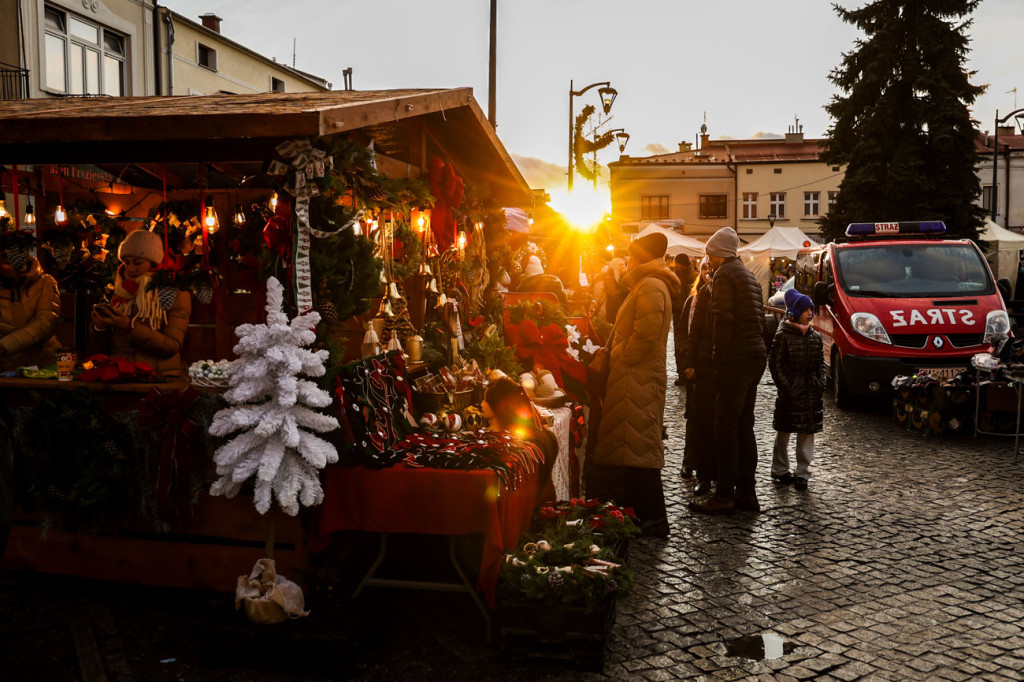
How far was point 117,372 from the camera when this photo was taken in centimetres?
504

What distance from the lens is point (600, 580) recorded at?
4254mm

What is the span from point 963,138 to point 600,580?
96.7 ft

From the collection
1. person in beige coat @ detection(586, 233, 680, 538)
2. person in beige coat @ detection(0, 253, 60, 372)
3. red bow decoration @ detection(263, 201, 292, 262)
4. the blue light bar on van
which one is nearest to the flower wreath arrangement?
person in beige coat @ detection(586, 233, 680, 538)

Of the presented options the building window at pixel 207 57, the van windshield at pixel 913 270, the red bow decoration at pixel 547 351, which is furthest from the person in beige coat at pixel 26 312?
the building window at pixel 207 57

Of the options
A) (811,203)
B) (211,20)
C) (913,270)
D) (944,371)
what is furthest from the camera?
(811,203)

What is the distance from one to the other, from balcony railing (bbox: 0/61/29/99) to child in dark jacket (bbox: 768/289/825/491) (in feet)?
60.3

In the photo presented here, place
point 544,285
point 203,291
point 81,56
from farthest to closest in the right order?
point 81,56
point 544,285
point 203,291

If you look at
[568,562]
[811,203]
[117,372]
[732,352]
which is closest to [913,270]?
[732,352]

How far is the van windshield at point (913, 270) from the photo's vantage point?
1154 cm

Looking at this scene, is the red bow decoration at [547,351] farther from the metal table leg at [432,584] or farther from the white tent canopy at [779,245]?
the white tent canopy at [779,245]

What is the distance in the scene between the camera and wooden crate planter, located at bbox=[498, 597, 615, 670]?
415 centimetres

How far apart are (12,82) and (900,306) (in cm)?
1898

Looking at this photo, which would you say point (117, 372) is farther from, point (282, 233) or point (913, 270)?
point (913, 270)

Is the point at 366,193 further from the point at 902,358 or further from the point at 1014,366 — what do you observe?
the point at 902,358
